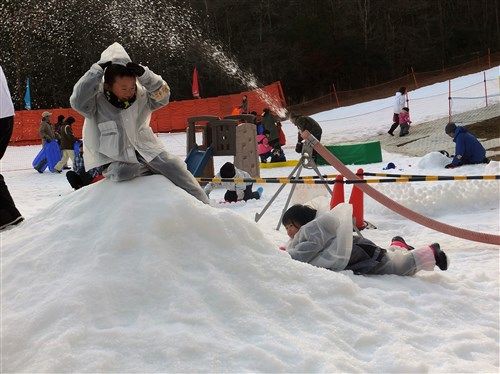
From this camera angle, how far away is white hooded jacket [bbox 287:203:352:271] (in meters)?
4.13

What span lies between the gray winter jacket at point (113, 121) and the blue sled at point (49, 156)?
10.6 meters

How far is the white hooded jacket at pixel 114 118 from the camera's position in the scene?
12.6 ft

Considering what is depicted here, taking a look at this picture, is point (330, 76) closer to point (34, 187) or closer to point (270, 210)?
point (34, 187)

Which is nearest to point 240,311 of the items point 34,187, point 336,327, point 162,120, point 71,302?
point 336,327

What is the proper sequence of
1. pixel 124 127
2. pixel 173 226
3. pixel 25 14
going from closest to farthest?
pixel 173 226 → pixel 124 127 → pixel 25 14

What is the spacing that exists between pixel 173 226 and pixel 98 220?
0.44 meters

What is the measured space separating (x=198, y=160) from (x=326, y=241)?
16.9 feet

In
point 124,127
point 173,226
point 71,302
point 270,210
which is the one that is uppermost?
point 124,127

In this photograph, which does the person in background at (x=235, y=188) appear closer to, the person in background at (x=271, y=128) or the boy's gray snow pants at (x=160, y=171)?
the boy's gray snow pants at (x=160, y=171)

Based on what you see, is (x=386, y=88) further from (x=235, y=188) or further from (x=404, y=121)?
(x=235, y=188)

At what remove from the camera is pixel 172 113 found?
26.7m

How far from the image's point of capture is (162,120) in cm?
2666

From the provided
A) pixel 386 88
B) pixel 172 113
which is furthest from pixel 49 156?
pixel 386 88

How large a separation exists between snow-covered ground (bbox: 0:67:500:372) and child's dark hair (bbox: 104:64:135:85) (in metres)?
0.69
